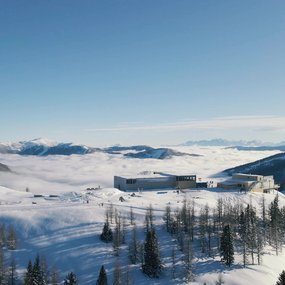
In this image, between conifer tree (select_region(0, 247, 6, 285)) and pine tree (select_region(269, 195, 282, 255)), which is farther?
pine tree (select_region(269, 195, 282, 255))

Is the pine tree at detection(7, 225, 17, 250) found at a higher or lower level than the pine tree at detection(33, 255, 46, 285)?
higher

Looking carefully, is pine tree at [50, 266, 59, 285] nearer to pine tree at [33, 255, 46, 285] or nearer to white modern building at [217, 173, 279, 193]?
pine tree at [33, 255, 46, 285]

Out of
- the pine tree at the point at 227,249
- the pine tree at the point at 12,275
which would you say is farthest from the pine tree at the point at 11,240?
the pine tree at the point at 227,249

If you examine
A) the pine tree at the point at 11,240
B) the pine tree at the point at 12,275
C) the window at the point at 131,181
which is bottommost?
the pine tree at the point at 12,275

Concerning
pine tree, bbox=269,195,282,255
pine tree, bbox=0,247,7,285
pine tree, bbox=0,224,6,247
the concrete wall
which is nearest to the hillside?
pine tree, bbox=269,195,282,255

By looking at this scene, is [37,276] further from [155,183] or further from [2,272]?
[155,183]

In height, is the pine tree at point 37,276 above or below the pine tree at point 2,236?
below

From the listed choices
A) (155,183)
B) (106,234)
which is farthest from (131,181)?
(106,234)

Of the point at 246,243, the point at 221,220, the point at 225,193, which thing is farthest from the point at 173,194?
the point at 246,243

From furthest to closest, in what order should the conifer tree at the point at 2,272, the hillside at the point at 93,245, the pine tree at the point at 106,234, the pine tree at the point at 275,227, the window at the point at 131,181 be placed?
the window at the point at 131,181 → the pine tree at the point at 275,227 → the pine tree at the point at 106,234 → the hillside at the point at 93,245 → the conifer tree at the point at 2,272

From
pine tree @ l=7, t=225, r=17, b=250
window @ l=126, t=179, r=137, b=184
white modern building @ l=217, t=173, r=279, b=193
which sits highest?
window @ l=126, t=179, r=137, b=184

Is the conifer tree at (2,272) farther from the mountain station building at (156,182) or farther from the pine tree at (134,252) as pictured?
the mountain station building at (156,182)

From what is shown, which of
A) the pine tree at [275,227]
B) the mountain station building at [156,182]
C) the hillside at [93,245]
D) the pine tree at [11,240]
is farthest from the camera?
the mountain station building at [156,182]
